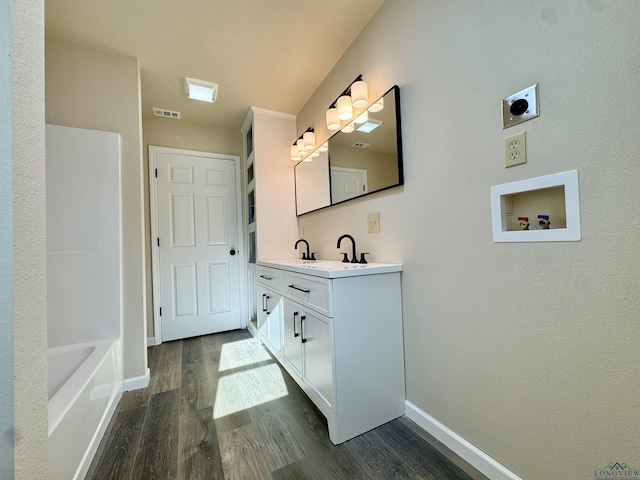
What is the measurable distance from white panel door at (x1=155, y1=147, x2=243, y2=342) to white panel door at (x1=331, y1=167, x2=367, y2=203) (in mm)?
1477

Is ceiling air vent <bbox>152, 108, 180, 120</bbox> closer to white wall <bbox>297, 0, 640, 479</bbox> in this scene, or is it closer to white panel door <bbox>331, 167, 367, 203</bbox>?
white panel door <bbox>331, 167, 367, 203</bbox>

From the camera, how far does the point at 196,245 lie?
2883 mm

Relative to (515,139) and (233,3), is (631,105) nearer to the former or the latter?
(515,139)

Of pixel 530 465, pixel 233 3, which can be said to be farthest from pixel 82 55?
pixel 530 465

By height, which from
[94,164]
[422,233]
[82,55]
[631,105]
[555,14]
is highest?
[82,55]

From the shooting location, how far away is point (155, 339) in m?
2.66

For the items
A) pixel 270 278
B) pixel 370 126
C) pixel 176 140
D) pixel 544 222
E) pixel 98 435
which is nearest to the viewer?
pixel 544 222

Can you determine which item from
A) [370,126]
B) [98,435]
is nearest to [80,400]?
[98,435]

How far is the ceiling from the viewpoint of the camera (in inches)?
61.3

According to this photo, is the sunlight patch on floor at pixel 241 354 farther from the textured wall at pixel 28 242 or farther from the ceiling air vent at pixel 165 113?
the ceiling air vent at pixel 165 113

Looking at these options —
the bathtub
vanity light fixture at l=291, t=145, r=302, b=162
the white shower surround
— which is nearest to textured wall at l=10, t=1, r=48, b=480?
the bathtub

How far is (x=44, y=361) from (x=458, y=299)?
1.36 m

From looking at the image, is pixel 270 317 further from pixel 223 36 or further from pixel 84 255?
pixel 223 36

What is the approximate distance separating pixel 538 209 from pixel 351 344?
958mm
